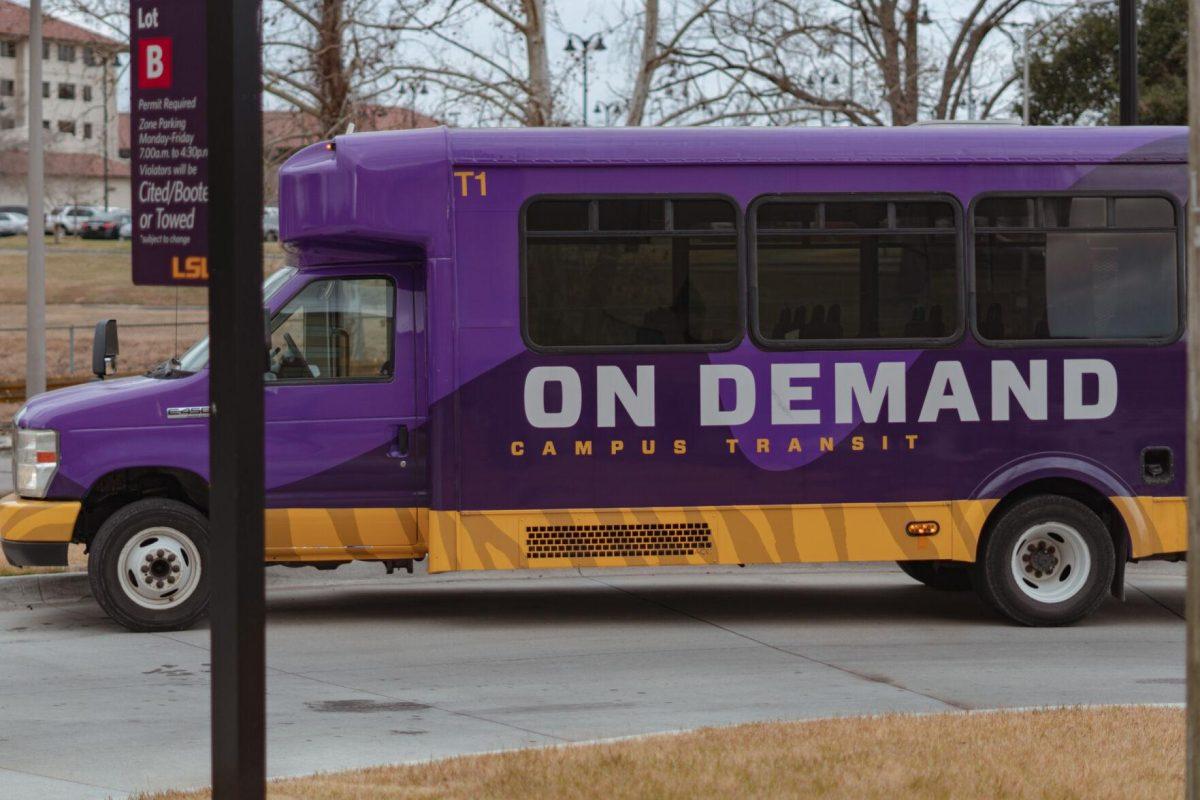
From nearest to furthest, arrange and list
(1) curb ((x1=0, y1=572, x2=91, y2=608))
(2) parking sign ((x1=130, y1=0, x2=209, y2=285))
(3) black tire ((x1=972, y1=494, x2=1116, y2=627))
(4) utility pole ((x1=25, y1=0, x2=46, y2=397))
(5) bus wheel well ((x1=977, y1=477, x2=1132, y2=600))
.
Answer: (2) parking sign ((x1=130, y1=0, x2=209, y2=285))
(3) black tire ((x1=972, y1=494, x2=1116, y2=627))
(5) bus wheel well ((x1=977, y1=477, x2=1132, y2=600))
(1) curb ((x1=0, y1=572, x2=91, y2=608))
(4) utility pole ((x1=25, y1=0, x2=46, y2=397))

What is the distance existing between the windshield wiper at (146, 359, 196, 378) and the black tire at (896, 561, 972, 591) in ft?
16.6

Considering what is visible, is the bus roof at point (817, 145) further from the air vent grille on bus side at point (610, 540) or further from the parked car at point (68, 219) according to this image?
the parked car at point (68, 219)

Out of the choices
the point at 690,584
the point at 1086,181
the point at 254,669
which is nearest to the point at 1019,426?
the point at 1086,181

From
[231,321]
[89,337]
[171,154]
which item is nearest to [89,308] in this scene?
[89,337]

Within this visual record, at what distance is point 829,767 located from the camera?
6523mm

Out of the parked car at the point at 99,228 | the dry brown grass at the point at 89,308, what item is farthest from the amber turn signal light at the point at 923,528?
the parked car at the point at 99,228

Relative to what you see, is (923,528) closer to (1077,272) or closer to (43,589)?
(1077,272)

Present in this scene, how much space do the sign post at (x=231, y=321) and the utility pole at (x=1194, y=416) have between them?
8.23 ft

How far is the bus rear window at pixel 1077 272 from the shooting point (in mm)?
10773

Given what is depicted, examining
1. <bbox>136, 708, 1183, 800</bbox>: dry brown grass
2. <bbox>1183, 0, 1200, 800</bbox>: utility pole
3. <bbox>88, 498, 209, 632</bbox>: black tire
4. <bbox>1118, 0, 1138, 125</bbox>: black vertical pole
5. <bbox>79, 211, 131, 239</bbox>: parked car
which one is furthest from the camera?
<bbox>79, 211, 131, 239</bbox>: parked car

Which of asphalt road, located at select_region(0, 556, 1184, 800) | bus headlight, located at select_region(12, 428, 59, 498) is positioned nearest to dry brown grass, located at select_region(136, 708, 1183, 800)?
asphalt road, located at select_region(0, 556, 1184, 800)

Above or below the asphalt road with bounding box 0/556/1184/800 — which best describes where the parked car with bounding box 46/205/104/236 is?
above

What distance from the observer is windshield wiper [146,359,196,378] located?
1044 centimetres

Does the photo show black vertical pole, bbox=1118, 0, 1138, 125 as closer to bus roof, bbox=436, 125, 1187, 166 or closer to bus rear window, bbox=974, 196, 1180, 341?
bus roof, bbox=436, 125, 1187, 166
